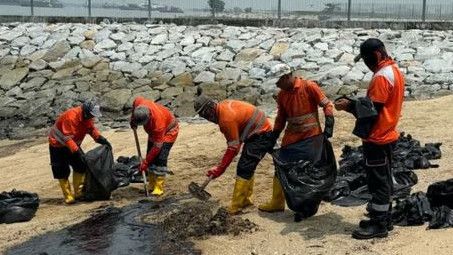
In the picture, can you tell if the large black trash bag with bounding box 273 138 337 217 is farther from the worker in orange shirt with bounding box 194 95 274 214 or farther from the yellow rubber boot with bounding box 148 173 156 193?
the yellow rubber boot with bounding box 148 173 156 193

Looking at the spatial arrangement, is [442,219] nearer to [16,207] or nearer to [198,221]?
[198,221]

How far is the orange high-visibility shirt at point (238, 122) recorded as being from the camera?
7535mm

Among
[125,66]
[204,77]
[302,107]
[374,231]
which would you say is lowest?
[374,231]

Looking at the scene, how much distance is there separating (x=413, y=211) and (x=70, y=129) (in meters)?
4.53

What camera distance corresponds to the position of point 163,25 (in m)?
22.0

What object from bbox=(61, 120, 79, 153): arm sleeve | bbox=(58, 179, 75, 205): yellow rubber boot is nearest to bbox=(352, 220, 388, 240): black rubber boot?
bbox=(61, 120, 79, 153): arm sleeve

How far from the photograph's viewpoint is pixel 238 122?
7.69 m

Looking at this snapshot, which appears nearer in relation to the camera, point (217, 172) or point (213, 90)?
point (217, 172)

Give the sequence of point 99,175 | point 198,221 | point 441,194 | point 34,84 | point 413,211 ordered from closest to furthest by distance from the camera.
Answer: point 413,211
point 441,194
point 198,221
point 99,175
point 34,84

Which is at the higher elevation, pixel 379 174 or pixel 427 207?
pixel 379 174

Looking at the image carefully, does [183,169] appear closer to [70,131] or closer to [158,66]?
[70,131]

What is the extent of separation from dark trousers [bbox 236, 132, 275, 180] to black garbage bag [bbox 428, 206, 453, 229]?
2051 mm

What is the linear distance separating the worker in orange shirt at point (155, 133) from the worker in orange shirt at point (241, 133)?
1.24 meters

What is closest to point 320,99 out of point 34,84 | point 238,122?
point 238,122
